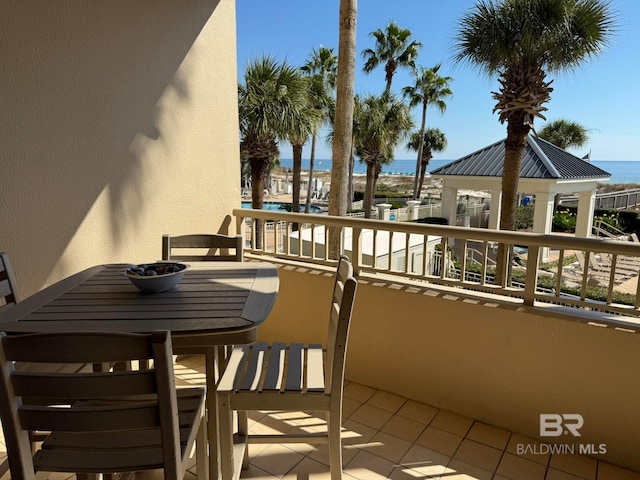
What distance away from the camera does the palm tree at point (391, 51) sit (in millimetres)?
18156

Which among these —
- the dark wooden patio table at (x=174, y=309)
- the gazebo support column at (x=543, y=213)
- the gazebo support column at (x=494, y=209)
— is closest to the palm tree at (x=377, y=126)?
the gazebo support column at (x=494, y=209)

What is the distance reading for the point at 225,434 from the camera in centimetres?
173

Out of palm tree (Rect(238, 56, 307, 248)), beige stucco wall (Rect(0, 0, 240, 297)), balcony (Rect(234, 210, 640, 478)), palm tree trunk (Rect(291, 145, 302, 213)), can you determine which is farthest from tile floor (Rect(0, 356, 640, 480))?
palm tree trunk (Rect(291, 145, 302, 213))

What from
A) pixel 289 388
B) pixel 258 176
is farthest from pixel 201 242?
pixel 258 176

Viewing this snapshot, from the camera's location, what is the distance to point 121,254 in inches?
114

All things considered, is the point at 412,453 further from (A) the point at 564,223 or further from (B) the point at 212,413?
(A) the point at 564,223

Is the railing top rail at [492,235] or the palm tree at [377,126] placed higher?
the palm tree at [377,126]

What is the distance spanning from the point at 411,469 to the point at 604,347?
1205 millimetres

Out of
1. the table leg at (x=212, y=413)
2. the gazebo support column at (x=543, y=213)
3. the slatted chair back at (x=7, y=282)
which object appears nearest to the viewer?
the table leg at (x=212, y=413)

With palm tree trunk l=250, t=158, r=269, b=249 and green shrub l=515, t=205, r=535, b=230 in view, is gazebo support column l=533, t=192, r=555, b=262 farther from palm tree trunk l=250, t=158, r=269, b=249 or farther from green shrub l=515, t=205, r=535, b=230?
green shrub l=515, t=205, r=535, b=230

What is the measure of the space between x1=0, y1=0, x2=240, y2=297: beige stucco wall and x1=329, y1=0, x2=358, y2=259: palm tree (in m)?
1.83

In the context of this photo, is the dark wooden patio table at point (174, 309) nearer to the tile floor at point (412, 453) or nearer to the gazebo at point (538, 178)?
the tile floor at point (412, 453)

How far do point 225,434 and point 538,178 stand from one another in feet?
35.2

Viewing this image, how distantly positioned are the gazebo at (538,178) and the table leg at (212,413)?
9589 mm
